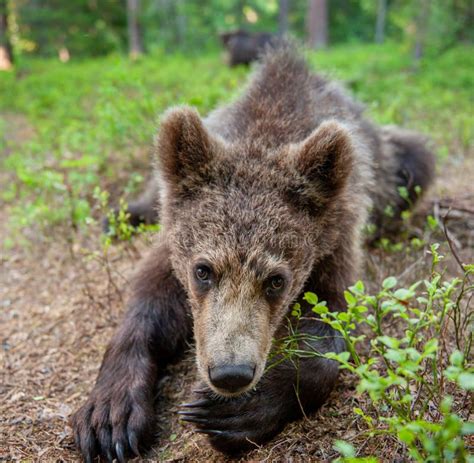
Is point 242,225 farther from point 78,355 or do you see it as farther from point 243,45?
point 243,45

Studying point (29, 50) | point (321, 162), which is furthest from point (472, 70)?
point (29, 50)

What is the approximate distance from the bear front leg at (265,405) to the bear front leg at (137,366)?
0.36 metres

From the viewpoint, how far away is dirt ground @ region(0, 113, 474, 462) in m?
3.11

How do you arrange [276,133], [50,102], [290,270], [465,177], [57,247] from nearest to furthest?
[290,270]
[276,133]
[57,247]
[465,177]
[50,102]

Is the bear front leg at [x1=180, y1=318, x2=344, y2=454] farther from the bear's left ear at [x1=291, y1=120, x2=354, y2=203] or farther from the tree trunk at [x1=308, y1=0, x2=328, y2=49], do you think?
the tree trunk at [x1=308, y1=0, x2=328, y2=49]

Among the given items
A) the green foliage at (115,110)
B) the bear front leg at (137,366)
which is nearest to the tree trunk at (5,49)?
the green foliage at (115,110)

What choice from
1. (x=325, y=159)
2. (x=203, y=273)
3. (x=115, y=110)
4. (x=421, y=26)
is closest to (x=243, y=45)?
(x=421, y=26)

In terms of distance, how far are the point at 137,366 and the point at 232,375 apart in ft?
3.85

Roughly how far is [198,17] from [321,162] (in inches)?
1237

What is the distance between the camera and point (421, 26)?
Result: 13875 millimetres

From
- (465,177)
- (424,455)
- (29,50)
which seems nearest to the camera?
(424,455)

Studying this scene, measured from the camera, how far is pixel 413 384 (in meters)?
3.33

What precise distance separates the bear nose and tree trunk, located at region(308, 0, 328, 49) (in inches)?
880

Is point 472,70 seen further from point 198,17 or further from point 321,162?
point 198,17
